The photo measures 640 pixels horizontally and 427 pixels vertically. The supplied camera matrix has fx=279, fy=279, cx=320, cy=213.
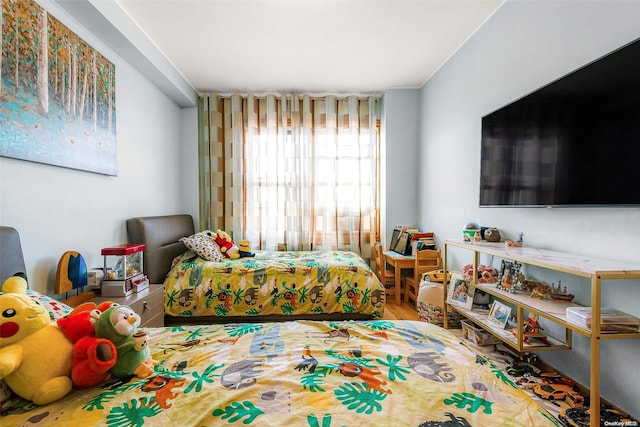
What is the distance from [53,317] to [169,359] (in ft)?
1.55

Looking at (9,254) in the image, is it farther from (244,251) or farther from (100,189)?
(244,251)

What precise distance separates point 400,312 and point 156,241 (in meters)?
2.64

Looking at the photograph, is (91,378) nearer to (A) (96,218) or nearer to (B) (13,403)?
(B) (13,403)

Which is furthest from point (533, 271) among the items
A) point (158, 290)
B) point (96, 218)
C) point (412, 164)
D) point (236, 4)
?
point (96, 218)

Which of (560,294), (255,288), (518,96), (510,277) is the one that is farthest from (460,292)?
(255,288)

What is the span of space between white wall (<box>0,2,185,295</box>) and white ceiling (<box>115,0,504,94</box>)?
1.67 feet

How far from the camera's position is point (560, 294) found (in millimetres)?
1694

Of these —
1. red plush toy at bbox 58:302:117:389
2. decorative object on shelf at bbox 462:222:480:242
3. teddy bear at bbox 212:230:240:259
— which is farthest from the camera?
teddy bear at bbox 212:230:240:259

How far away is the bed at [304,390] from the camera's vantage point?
791 mm

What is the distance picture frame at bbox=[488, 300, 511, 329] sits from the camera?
1.87 metres

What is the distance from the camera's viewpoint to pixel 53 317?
3.57 ft

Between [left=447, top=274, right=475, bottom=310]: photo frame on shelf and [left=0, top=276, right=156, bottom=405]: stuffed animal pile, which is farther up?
[left=0, top=276, right=156, bottom=405]: stuffed animal pile

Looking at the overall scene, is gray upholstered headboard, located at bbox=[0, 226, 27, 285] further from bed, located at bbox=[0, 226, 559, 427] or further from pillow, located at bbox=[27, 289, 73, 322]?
bed, located at bbox=[0, 226, 559, 427]

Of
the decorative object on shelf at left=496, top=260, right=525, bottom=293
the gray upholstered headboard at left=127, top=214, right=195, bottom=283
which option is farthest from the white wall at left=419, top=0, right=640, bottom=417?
the gray upholstered headboard at left=127, top=214, right=195, bottom=283
